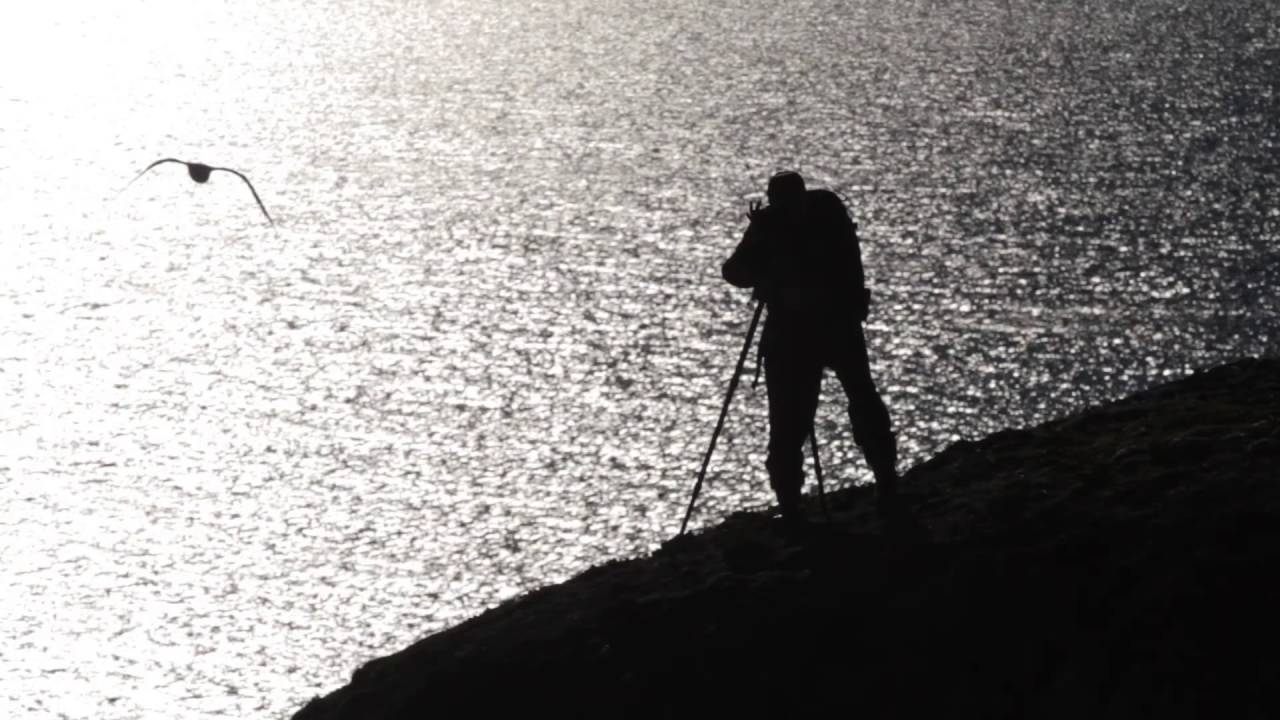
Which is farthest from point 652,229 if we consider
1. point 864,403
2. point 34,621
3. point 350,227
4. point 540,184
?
point 864,403

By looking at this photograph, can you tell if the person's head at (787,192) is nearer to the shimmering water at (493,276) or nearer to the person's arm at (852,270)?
the person's arm at (852,270)

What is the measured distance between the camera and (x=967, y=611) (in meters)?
12.9

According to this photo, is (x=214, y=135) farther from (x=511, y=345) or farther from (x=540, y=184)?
(x=511, y=345)

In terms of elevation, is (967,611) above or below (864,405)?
below

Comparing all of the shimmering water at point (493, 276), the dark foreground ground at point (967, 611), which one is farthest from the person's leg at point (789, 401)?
the shimmering water at point (493, 276)

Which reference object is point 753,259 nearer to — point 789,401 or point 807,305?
point 807,305

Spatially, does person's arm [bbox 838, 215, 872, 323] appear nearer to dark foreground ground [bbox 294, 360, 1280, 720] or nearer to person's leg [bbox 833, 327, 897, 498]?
person's leg [bbox 833, 327, 897, 498]

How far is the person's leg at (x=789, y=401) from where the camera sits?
13.2m

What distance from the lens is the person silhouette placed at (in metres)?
12.9

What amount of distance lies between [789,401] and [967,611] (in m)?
2.13

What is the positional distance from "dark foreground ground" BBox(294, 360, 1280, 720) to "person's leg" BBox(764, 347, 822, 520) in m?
1.14

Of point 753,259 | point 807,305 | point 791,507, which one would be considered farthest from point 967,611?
point 753,259

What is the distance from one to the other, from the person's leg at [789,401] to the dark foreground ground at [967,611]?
1.14m

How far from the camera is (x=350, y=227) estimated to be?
124875 millimetres
